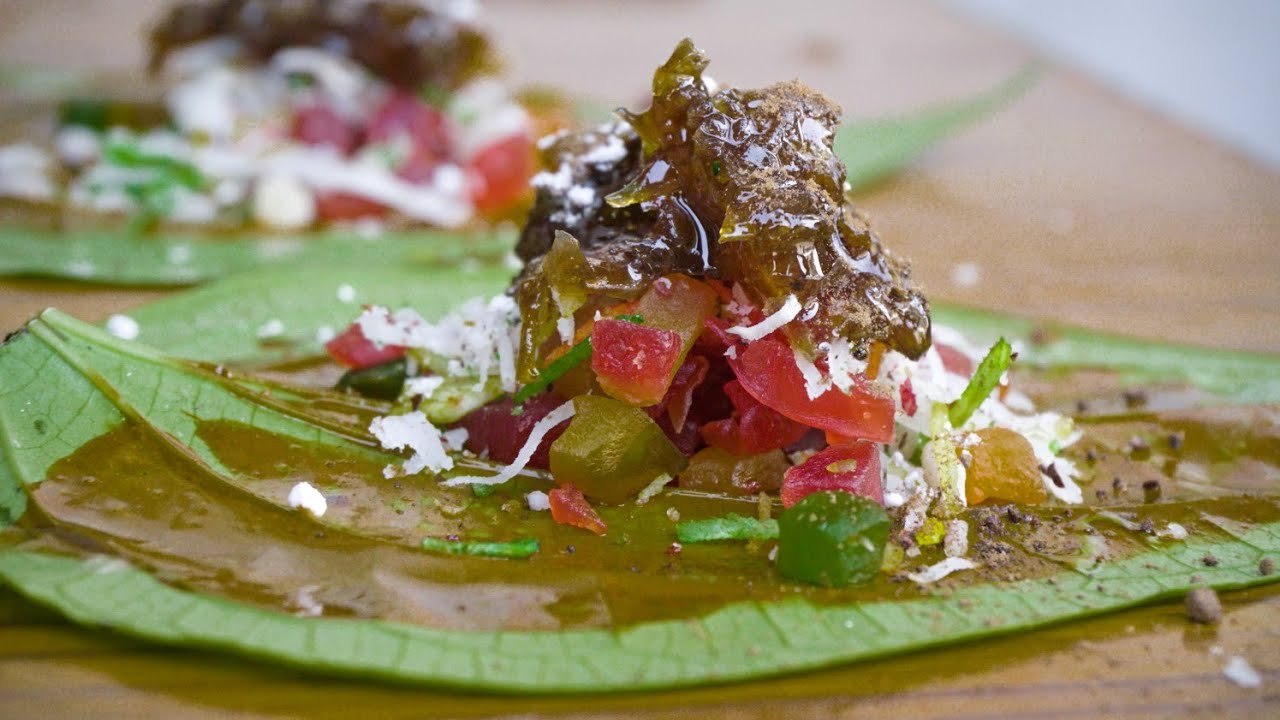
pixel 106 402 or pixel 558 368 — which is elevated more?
pixel 558 368

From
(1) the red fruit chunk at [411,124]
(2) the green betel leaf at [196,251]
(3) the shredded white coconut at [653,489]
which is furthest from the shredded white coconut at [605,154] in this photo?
(1) the red fruit chunk at [411,124]

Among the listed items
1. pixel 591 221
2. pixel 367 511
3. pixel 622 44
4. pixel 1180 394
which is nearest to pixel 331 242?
pixel 591 221

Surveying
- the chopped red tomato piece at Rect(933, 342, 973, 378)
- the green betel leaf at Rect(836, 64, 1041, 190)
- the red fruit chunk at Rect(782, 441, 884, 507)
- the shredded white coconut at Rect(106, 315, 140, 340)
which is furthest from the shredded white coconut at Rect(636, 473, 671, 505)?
the green betel leaf at Rect(836, 64, 1041, 190)

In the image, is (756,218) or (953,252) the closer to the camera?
(756,218)

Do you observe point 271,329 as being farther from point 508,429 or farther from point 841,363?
point 841,363

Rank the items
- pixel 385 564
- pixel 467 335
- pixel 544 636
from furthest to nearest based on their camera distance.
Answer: pixel 467 335
pixel 385 564
pixel 544 636

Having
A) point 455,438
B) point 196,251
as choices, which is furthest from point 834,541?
point 196,251
